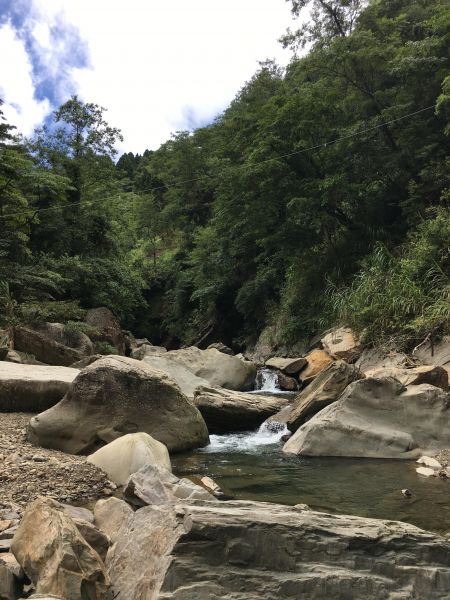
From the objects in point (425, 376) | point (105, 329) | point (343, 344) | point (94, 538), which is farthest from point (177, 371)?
point (94, 538)

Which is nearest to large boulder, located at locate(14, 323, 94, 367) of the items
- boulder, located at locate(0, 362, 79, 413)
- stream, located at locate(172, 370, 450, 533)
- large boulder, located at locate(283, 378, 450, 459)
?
boulder, located at locate(0, 362, 79, 413)

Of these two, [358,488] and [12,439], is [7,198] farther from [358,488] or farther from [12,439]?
[358,488]

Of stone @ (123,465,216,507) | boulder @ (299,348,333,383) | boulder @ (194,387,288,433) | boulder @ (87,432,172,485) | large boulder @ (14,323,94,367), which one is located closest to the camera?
stone @ (123,465,216,507)

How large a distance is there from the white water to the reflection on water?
6 centimetres

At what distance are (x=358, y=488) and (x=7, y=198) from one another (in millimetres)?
15285

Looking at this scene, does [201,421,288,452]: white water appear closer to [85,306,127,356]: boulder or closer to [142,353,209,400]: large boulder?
[142,353,209,400]: large boulder

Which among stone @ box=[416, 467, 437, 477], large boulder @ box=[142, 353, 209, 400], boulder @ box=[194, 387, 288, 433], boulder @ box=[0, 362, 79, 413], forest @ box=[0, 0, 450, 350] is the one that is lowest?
stone @ box=[416, 467, 437, 477]

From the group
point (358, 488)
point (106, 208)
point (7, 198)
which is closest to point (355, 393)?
point (358, 488)

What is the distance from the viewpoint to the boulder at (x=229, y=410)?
32.8ft

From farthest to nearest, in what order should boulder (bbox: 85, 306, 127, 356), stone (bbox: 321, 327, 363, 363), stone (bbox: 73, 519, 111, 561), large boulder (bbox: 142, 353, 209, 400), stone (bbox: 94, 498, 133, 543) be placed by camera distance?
boulder (bbox: 85, 306, 127, 356) < stone (bbox: 321, 327, 363, 363) < large boulder (bbox: 142, 353, 209, 400) < stone (bbox: 94, 498, 133, 543) < stone (bbox: 73, 519, 111, 561)

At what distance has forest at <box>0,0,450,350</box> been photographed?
Answer: 15555mm

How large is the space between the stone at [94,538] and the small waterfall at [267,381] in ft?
37.8

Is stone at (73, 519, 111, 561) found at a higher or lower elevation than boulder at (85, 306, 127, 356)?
lower

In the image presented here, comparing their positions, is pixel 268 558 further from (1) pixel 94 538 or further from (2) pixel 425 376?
(2) pixel 425 376
